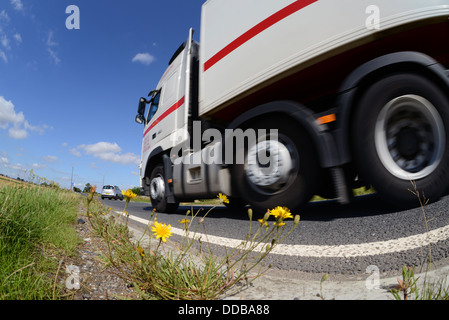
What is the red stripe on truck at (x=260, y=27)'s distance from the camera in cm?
192

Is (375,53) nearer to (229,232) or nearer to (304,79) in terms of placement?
(304,79)

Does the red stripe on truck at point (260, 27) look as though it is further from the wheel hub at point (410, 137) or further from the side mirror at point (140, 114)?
the side mirror at point (140, 114)

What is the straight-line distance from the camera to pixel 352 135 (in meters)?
1.69

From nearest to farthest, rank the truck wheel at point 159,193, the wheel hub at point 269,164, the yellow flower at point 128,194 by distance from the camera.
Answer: the yellow flower at point 128,194 → the wheel hub at point 269,164 → the truck wheel at point 159,193

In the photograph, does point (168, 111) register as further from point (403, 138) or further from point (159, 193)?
point (403, 138)

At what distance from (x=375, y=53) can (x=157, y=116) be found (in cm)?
428

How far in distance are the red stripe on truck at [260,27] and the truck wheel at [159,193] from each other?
9.25 ft

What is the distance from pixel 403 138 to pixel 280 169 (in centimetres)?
100

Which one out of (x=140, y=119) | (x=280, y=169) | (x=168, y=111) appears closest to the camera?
(x=280, y=169)

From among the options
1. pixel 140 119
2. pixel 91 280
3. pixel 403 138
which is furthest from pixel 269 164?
pixel 140 119

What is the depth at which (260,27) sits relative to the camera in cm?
223

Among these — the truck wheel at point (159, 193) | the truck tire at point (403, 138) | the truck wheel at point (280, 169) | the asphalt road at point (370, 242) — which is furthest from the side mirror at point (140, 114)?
the truck tire at point (403, 138)

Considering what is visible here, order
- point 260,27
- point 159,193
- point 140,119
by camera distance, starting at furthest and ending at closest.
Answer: point 140,119 < point 159,193 < point 260,27
